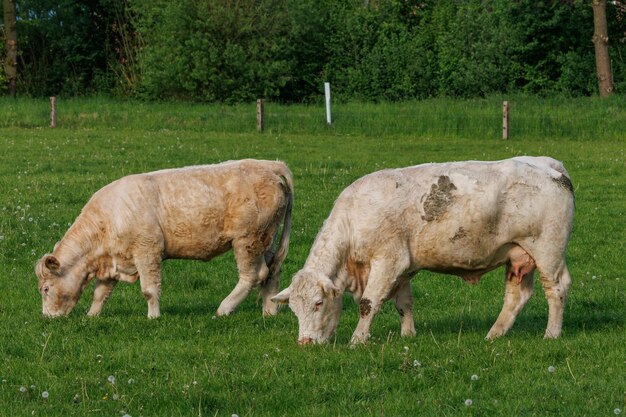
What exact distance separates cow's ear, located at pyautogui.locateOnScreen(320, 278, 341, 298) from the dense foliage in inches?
1483

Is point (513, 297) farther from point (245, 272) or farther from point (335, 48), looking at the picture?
point (335, 48)

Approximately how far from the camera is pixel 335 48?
54844 millimetres

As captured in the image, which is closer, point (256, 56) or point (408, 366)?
point (408, 366)

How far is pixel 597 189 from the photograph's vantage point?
22.5 meters

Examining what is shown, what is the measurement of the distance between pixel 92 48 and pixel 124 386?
52.0 metres

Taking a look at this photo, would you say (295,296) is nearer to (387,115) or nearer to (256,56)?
(387,115)

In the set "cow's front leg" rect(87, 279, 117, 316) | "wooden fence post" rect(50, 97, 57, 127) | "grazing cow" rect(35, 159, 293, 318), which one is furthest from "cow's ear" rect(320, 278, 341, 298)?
"wooden fence post" rect(50, 97, 57, 127)

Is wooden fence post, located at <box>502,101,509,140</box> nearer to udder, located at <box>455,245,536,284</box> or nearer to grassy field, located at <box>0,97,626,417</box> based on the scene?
grassy field, located at <box>0,97,626,417</box>

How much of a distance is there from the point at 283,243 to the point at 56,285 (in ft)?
8.59

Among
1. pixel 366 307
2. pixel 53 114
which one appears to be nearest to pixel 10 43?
pixel 53 114

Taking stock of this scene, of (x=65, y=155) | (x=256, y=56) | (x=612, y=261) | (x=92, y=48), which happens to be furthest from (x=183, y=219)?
(x=92, y=48)

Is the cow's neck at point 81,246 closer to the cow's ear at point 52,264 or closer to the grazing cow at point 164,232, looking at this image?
the grazing cow at point 164,232

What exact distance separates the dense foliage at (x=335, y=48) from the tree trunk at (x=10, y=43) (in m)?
2.88

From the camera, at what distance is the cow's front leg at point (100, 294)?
473 inches
